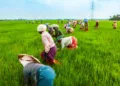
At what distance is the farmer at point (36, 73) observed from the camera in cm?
429

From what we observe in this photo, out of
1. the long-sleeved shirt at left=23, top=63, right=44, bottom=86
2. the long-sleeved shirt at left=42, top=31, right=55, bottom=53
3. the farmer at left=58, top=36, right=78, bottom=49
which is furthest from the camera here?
the farmer at left=58, top=36, right=78, bottom=49

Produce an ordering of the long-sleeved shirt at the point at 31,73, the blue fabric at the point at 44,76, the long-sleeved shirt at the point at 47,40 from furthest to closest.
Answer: the long-sleeved shirt at the point at 47,40 < the long-sleeved shirt at the point at 31,73 < the blue fabric at the point at 44,76

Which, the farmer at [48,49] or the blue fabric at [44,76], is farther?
the farmer at [48,49]

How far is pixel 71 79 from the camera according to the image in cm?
591

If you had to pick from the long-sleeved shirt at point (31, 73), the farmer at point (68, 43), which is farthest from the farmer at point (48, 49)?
the long-sleeved shirt at point (31, 73)

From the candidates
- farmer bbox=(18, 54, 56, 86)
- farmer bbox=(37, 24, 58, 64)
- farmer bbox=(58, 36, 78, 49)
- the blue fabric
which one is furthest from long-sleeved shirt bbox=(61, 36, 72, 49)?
the blue fabric

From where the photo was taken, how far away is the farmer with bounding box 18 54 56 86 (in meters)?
4.29

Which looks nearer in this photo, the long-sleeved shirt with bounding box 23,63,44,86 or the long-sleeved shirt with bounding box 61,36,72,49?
the long-sleeved shirt with bounding box 23,63,44,86

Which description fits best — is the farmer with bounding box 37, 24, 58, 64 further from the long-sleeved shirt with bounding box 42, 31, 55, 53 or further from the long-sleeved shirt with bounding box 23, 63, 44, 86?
the long-sleeved shirt with bounding box 23, 63, 44, 86

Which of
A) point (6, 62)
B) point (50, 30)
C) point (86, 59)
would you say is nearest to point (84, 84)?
point (86, 59)

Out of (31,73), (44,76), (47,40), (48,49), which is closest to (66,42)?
(48,49)

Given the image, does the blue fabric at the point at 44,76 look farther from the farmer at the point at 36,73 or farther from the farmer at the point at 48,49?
the farmer at the point at 48,49

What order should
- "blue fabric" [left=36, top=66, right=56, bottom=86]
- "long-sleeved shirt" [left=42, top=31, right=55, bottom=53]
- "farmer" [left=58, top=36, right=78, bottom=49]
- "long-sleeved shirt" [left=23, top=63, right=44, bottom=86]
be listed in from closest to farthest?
"blue fabric" [left=36, top=66, right=56, bottom=86] → "long-sleeved shirt" [left=23, top=63, right=44, bottom=86] → "long-sleeved shirt" [left=42, top=31, right=55, bottom=53] → "farmer" [left=58, top=36, right=78, bottom=49]

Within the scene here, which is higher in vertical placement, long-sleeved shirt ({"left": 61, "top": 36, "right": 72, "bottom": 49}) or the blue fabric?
the blue fabric
